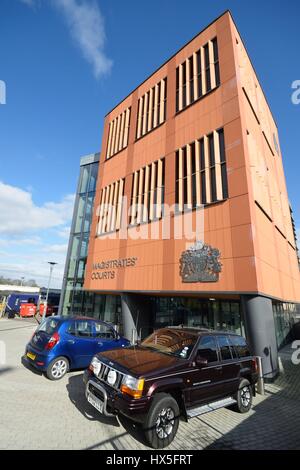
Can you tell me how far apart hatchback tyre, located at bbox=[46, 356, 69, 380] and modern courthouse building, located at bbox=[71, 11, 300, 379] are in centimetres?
587

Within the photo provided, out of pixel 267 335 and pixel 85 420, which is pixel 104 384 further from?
pixel 267 335

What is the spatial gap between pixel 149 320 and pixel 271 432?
1085cm

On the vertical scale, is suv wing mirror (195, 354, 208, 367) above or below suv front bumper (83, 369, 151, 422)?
above

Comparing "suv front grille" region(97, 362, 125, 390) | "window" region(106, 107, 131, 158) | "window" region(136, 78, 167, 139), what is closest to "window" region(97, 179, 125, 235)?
"window" region(106, 107, 131, 158)

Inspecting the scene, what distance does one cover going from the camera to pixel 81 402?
229 inches

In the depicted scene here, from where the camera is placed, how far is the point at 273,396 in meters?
7.53

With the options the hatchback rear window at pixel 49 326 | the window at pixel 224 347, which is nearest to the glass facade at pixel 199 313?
the window at pixel 224 347

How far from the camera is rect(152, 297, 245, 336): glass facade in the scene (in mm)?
12289

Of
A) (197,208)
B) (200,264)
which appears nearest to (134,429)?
(200,264)

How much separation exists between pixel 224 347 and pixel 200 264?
17.3 feet

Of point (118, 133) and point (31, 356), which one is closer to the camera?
point (31, 356)

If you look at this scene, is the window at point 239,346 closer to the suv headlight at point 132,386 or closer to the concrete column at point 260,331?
the concrete column at point 260,331

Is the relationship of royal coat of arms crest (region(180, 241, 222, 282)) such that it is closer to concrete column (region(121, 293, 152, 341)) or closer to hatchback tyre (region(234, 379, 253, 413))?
hatchback tyre (region(234, 379, 253, 413))

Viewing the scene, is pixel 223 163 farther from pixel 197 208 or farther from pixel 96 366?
pixel 96 366
